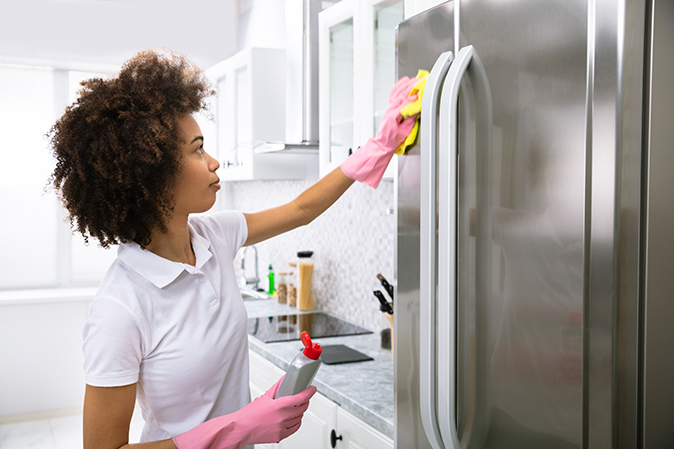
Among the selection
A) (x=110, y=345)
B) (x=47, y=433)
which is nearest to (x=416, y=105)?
(x=110, y=345)

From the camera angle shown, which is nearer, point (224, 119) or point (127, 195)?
point (127, 195)

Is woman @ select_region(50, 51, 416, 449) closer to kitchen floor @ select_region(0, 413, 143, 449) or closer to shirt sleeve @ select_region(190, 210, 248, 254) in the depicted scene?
shirt sleeve @ select_region(190, 210, 248, 254)

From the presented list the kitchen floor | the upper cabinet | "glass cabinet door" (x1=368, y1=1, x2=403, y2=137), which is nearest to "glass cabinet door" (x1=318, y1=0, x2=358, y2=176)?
the upper cabinet

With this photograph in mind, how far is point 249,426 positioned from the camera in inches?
47.8

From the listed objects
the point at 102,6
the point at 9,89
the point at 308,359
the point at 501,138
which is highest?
the point at 102,6

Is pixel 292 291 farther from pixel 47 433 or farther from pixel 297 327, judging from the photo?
pixel 47 433

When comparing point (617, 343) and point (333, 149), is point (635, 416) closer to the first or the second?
point (617, 343)

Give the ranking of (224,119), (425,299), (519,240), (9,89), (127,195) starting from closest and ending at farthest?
(519,240)
(425,299)
(127,195)
(224,119)
(9,89)

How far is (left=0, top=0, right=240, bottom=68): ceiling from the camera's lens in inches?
162

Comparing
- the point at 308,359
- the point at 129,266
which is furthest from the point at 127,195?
the point at 308,359

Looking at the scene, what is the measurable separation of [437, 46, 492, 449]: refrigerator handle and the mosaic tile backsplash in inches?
62.1

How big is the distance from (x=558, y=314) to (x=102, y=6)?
14.4ft

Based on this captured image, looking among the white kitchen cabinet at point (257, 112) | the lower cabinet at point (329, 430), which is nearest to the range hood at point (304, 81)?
the white kitchen cabinet at point (257, 112)

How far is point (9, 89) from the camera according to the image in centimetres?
417
